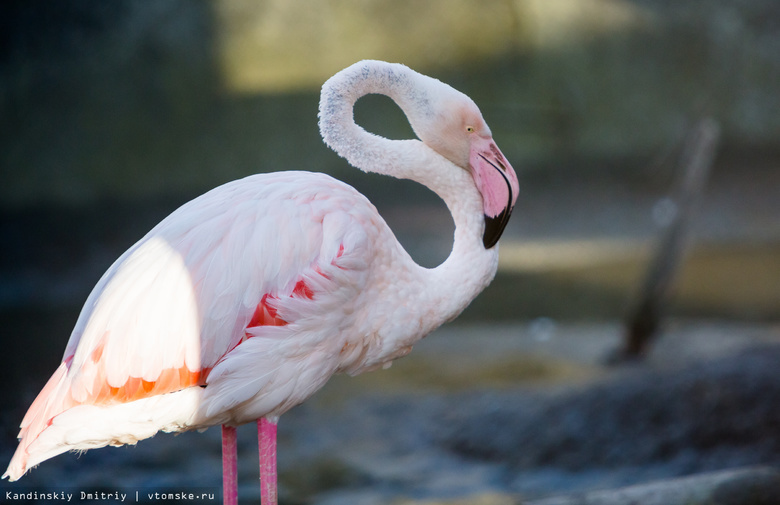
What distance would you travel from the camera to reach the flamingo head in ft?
7.20

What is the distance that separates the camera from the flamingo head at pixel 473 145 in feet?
7.20

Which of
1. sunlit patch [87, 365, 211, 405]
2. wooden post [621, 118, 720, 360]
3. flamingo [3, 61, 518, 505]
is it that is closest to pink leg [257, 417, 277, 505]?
flamingo [3, 61, 518, 505]

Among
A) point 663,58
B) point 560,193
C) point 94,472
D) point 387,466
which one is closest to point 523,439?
point 387,466

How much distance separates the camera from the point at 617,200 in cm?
714

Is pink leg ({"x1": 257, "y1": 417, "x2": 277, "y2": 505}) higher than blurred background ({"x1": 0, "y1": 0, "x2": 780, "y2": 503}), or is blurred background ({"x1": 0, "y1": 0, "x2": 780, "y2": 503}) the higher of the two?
blurred background ({"x1": 0, "y1": 0, "x2": 780, "y2": 503})

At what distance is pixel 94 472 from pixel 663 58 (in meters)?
6.27

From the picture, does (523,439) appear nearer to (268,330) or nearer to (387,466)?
(387,466)

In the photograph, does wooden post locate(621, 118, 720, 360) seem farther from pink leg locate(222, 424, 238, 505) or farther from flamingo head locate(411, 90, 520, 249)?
pink leg locate(222, 424, 238, 505)

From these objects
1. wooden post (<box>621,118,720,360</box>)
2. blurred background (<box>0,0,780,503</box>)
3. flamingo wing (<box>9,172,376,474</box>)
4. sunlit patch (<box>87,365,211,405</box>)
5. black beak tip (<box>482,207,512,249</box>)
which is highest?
blurred background (<box>0,0,780,503</box>)

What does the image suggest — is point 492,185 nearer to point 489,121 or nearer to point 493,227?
point 493,227

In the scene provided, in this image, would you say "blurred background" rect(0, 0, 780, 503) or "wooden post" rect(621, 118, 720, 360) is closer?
"wooden post" rect(621, 118, 720, 360)

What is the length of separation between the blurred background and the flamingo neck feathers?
3.38 meters

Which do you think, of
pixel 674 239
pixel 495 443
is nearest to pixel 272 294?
pixel 495 443

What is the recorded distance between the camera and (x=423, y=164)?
226 centimetres
